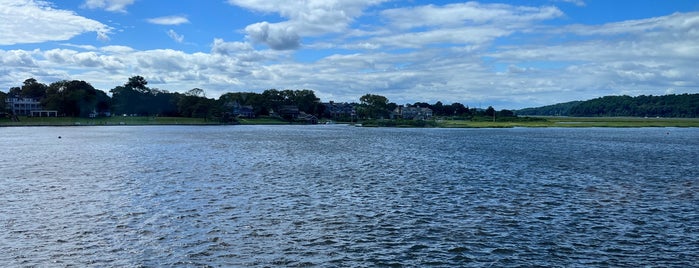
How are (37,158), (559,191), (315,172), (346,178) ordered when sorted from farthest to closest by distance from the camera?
(37,158) < (315,172) < (346,178) < (559,191)

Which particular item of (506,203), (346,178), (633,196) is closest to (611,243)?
(506,203)

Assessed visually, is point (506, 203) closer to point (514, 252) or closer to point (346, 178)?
point (514, 252)

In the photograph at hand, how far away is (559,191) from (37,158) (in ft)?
197

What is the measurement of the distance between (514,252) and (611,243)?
4808 mm

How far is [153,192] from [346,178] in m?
16.2

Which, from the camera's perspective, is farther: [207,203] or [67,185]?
[67,185]

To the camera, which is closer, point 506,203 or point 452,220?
point 452,220

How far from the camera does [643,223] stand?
2677 cm

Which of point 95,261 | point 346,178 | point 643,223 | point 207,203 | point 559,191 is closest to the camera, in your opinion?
point 95,261

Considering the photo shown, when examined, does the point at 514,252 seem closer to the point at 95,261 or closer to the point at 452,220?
the point at 452,220

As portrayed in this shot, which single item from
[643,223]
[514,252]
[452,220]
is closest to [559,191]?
[643,223]

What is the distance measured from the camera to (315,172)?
5112 centimetres

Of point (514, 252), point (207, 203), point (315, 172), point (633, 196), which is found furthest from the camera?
point (315, 172)

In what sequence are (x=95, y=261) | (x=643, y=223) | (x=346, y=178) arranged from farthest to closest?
(x=346, y=178) → (x=643, y=223) → (x=95, y=261)
